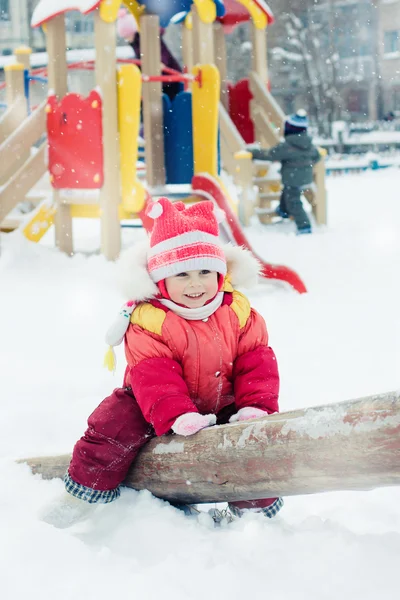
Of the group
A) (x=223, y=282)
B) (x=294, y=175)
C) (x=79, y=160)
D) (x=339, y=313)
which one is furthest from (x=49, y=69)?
(x=223, y=282)

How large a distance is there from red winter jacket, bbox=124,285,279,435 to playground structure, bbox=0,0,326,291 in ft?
11.3

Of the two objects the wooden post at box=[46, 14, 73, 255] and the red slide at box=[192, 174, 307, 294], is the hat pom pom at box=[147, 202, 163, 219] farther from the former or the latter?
the wooden post at box=[46, 14, 73, 255]

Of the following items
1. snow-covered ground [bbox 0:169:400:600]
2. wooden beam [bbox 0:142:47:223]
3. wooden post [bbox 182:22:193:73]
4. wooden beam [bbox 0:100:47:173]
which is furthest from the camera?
wooden post [bbox 182:22:193:73]

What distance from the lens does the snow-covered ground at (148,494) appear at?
5.57 ft

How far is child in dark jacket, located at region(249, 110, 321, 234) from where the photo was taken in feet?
29.9

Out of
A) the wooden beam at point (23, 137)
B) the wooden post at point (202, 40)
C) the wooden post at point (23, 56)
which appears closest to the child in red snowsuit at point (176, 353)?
the wooden beam at point (23, 137)

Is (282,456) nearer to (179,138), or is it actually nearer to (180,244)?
(180,244)

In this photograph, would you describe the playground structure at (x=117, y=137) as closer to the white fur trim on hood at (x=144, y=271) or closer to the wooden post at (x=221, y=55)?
the wooden post at (x=221, y=55)

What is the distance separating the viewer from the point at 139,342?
215cm

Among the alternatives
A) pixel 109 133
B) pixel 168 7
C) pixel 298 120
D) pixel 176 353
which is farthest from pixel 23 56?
pixel 176 353

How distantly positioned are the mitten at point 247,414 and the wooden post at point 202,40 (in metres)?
5.93

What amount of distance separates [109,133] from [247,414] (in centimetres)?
487

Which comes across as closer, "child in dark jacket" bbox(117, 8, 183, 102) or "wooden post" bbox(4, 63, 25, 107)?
"child in dark jacket" bbox(117, 8, 183, 102)

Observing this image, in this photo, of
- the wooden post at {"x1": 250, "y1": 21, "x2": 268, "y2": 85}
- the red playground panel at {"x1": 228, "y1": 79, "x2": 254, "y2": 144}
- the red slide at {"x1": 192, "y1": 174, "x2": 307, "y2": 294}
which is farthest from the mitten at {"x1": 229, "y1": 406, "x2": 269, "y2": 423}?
the red playground panel at {"x1": 228, "y1": 79, "x2": 254, "y2": 144}
